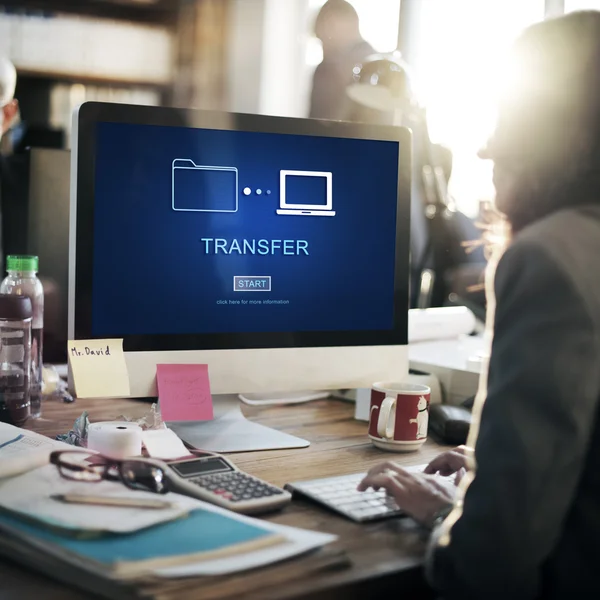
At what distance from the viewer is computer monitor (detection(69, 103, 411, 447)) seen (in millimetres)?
1208

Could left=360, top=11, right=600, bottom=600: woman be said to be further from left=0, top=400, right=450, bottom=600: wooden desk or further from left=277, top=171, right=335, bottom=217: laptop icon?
left=277, top=171, right=335, bottom=217: laptop icon

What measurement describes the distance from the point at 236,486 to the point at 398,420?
39cm

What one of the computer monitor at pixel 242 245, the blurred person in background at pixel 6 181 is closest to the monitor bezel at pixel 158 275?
the computer monitor at pixel 242 245

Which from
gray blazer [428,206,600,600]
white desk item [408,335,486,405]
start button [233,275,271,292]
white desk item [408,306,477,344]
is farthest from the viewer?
white desk item [408,306,477,344]

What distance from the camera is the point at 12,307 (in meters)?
1.32

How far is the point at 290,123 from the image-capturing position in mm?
1300

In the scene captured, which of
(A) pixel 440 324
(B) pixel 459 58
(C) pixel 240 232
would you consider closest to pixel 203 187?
(C) pixel 240 232

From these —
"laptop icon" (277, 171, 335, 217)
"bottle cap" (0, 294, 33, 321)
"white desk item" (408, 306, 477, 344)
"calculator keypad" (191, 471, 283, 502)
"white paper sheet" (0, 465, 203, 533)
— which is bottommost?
"calculator keypad" (191, 471, 283, 502)

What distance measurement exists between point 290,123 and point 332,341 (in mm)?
368

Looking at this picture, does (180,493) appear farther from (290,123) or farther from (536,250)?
(290,123)

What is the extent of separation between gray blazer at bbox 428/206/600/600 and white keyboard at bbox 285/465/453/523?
0.80ft

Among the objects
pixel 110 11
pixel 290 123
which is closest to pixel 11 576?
pixel 290 123

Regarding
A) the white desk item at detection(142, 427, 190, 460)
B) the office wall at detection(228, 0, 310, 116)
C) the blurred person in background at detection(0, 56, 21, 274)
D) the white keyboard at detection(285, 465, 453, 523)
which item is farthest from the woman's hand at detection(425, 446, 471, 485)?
the office wall at detection(228, 0, 310, 116)

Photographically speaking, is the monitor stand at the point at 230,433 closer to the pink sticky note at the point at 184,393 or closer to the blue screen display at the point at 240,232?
the pink sticky note at the point at 184,393
